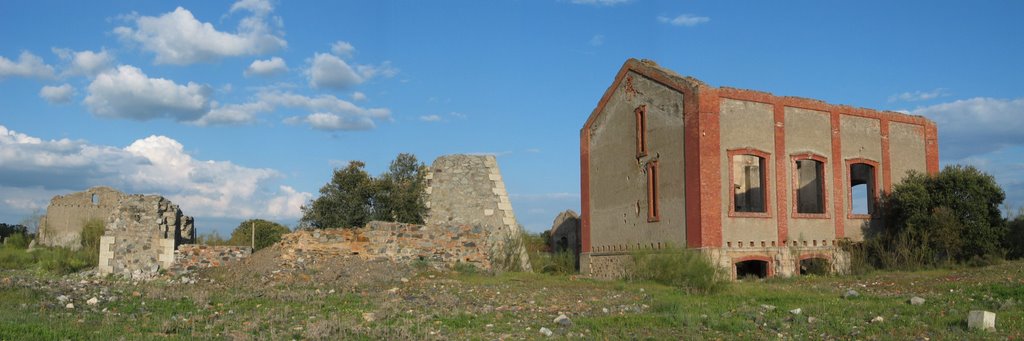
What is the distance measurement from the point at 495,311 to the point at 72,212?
3447cm

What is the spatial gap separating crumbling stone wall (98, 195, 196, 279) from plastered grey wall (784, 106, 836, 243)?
1755 cm

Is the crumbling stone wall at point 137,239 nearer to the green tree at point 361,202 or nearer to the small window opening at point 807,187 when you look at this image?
the green tree at point 361,202

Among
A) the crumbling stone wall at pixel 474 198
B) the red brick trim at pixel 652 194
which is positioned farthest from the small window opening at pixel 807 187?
the crumbling stone wall at pixel 474 198

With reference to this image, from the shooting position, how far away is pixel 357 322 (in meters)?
10.8

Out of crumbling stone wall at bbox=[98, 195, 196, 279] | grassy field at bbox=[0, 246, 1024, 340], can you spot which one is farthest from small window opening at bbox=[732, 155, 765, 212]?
crumbling stone wall at bbox=[98, 195, 196, 279]

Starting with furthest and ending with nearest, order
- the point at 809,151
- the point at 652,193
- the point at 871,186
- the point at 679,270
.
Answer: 1. the point at 871,186
2. the point at 809,151
3. the point at 652,193
4. the point at 679,270

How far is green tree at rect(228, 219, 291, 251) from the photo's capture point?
1517 inches

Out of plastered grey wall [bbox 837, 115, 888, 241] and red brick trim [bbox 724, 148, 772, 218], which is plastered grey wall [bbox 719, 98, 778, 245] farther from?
plastered grey wall [bbox 837, 115, 888, 241]

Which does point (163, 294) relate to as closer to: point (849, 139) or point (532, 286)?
point (532, 286)

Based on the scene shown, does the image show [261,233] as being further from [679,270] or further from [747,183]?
[679,270]

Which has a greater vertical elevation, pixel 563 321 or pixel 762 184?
pixel 762 184

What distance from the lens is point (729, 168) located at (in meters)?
22.3

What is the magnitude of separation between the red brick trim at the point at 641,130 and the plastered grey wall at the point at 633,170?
16 cm

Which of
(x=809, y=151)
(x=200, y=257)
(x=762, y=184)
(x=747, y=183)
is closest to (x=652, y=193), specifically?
(x=762, y=184)
